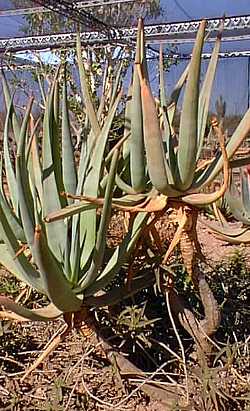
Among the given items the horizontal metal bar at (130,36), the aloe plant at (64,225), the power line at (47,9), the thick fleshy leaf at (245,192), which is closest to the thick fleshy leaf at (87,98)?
the aloe plant at (64,225)

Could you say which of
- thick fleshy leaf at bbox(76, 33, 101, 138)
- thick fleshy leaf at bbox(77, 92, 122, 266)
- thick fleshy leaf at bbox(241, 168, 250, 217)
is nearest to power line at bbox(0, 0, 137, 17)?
thick fleshy leaf at bbox(241, 168, 250, 217)

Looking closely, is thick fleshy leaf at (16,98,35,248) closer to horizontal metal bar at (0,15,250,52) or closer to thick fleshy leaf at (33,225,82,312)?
thick fleshy leaf at (33,225,82,312)

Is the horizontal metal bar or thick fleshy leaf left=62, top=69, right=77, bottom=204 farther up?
the horizontal metal bar

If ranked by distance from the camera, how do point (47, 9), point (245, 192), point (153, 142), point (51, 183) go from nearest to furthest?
point (153, 142), point (51, 183), point (245, 192), point (47, 9)

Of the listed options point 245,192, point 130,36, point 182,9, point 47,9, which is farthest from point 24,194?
point 182,9

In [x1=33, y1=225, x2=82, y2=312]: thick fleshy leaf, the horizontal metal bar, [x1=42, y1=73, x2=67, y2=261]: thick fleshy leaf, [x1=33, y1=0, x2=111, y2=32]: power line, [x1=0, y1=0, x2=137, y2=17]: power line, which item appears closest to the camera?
[x1=33, y1=225, x2=82, y2=312]: thick fleshy leaf

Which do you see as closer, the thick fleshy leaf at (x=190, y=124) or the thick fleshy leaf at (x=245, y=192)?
the thick fleshy leaf at (x=190, y=124)

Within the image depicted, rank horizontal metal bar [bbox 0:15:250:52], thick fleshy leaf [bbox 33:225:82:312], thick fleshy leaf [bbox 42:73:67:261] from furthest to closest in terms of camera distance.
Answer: horizontal metal bar [bbox 0:15:250:52] < thick fleshy leaf [bbox 42:73:67:261] < thick fleshy leaf [bbox 33:225:82:312]

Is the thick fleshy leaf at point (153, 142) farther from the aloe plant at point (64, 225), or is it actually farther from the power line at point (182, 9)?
the power line at point (182, 9)

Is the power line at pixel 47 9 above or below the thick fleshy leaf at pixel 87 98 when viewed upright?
above

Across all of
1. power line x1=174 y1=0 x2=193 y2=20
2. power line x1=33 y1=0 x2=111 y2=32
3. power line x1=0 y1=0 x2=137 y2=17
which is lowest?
power line x1=33 y1=0 x2=111 y2=32

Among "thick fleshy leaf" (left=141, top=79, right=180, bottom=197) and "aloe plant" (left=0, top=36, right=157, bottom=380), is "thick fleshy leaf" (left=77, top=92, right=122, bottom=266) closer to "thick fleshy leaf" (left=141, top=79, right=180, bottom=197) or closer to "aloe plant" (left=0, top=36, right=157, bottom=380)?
"aloe plant" (left=0, top=36, right=157, bottom=380)

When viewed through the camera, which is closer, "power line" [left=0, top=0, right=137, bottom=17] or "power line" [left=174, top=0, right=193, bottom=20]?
"power line" [left=0, top=0, right=137, bottom=17]

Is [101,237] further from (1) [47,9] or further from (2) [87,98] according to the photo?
(1) [47,9]
